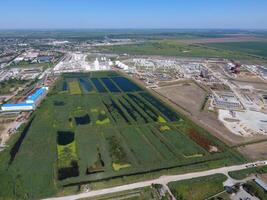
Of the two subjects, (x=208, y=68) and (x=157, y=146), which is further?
(x=208, y=68)

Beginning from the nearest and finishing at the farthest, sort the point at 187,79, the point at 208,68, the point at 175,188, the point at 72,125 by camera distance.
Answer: the point at 175,188 → the point at 72,125 → the point at 187,79 → the point at 208,68

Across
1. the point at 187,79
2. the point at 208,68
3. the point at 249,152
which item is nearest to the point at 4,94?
the point at 187,79

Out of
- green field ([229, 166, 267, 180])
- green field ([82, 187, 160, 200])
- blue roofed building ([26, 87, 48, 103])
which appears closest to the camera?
green field ([82, 187, 160, 200])

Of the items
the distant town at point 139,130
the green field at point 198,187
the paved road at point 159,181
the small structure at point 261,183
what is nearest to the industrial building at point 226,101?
the distant town at point 139,130

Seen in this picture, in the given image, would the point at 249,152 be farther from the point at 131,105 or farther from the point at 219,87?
the point at 219,87

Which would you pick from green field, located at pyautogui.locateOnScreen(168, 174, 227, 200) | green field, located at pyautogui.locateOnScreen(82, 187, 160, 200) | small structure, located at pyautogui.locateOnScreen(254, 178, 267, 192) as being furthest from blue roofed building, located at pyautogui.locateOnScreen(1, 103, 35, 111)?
small structure, located at pyautogui.locateOnScreen(254, 178, 267, 192)

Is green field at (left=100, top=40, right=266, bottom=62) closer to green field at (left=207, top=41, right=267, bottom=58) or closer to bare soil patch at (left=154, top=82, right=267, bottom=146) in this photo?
green field at (left=207, top=41, right=267, bottom=58)

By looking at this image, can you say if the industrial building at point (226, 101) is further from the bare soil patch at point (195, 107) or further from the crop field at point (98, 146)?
the crop field at point (98, 146)
